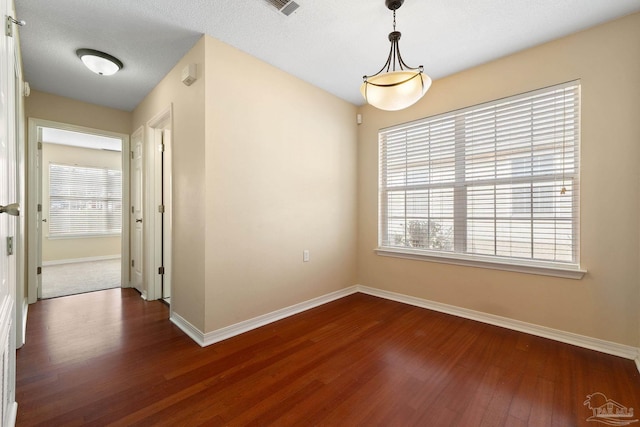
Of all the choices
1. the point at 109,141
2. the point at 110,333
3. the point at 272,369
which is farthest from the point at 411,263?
the point at 109,141

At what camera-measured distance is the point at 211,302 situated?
234 cm

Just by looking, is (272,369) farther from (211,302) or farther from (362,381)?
(211,302)

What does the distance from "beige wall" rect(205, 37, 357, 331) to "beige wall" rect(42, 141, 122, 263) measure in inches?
220

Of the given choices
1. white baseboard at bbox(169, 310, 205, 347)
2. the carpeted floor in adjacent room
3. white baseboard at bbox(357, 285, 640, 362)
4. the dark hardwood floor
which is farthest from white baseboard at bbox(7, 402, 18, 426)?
white baseboard at bbox(357, 285, 640, 362)

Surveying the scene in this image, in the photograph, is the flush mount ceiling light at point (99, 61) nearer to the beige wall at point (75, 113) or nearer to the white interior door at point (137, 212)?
the white interior door at point (137, 212)

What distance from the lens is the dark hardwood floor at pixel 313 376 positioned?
1.51m

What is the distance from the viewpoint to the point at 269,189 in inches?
110

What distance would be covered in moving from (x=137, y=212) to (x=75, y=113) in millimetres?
1526

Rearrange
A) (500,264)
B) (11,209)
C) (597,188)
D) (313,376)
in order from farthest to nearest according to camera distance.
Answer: (500,264)
(597,188)
(313,376)
(11,209)

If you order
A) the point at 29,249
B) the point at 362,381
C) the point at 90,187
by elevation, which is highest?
the point at 90,187

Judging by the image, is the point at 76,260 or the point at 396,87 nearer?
the point at 396,87

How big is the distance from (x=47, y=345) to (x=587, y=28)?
5252 millimetres

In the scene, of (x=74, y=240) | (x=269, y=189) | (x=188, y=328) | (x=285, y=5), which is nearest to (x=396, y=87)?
(x=285, y=5)

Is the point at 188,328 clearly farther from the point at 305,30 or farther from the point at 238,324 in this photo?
the point at 305,30
